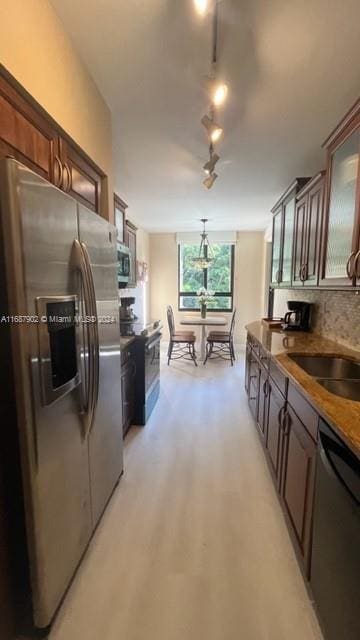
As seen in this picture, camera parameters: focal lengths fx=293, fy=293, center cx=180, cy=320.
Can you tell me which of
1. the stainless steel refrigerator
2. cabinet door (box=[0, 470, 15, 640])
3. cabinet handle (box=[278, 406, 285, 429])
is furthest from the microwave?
cabinet door (box=[0, 470, 15, 640])

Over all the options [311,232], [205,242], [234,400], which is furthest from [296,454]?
[205,242]

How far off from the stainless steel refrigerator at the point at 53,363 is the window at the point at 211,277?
4979 mm

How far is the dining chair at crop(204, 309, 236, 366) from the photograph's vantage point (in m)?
5.11

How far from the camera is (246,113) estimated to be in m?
2.05

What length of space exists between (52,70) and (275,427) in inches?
91.6

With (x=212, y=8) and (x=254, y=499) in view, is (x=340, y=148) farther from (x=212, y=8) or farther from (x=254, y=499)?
(x=254, y=499)

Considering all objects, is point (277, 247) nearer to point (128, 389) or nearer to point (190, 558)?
point (128, 389)

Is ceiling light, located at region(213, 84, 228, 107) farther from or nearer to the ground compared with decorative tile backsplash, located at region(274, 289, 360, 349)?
farther from the ground

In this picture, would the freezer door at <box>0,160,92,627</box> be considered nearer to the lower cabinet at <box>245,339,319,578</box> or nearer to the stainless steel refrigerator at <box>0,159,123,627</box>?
the stainless steel refrigerator at <box>0,159,123,627</box>

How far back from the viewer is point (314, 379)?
1.52 metres

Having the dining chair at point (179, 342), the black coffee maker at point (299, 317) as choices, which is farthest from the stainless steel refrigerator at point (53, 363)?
the dining chair at point (179, 342)

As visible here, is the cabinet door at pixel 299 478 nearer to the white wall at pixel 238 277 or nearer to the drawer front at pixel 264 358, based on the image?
the drawer front at pixel 264 358

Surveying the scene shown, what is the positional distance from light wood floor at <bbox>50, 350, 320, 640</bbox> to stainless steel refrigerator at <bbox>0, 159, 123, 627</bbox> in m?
0.19

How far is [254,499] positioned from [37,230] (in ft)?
6.71
